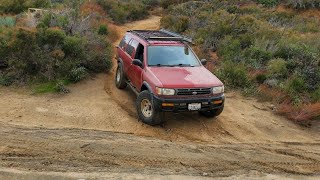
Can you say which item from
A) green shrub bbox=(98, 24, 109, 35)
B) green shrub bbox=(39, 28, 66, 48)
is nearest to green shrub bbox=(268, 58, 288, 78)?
green shrub bbox=(39, 28, 66, 48)

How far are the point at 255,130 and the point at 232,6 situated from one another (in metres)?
16.2

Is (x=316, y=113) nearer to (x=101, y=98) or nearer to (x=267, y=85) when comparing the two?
(x=267, y=85)

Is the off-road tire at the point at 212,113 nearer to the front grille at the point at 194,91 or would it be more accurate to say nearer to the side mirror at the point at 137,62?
the front grille at the point at 194,91

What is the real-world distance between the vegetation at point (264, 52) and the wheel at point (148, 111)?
3.90 meters

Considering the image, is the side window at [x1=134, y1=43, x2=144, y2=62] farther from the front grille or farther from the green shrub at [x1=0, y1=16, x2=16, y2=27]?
the green shrub at [x1=0, y1=16, x2=16, y2=27]

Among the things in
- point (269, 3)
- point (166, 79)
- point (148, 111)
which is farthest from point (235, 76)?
point (269, 3)

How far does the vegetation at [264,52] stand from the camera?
11797 millimetres

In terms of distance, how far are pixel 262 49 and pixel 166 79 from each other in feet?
22.4

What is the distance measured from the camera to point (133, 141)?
809cm

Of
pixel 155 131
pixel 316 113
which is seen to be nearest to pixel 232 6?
pixel 316 113

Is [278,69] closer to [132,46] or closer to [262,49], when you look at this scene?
[262,49]

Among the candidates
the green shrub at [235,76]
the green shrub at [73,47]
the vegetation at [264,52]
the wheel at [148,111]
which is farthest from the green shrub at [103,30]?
the wheel at [148,111]

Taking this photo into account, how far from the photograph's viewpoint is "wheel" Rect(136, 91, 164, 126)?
8.70 metres

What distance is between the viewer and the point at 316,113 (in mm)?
10281
